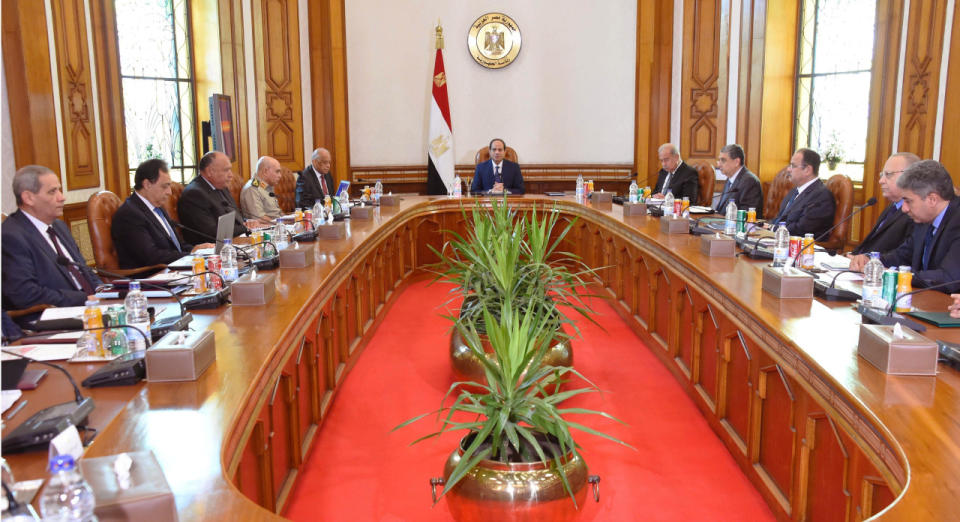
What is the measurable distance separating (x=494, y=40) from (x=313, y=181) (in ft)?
9.14

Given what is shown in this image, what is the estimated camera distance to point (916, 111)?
17.9 feet

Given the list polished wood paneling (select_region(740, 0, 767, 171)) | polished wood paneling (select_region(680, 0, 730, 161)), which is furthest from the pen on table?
polished wood paneling (select_region(680, 0, 730, 161))

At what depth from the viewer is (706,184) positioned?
20.7 ft

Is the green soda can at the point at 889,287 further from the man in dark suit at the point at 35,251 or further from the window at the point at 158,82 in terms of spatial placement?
the window at the point at 158,82

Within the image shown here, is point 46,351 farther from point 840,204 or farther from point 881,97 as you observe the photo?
point 881,97

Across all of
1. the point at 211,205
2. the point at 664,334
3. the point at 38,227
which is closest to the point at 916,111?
the point at 664,334

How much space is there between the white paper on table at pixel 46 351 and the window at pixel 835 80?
612cm

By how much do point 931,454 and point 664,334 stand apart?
2597 mm

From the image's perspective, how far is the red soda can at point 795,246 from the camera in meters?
3.21

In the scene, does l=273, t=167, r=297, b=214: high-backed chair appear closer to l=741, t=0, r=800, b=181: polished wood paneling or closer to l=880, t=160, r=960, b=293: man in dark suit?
l=741, t=0, r=800, b=181: polished wood paneling

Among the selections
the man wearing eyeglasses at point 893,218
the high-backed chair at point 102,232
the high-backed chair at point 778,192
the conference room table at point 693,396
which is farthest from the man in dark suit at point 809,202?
the high-backed chair at point 102,232

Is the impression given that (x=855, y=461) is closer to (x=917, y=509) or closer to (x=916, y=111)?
(x=917, y=509)

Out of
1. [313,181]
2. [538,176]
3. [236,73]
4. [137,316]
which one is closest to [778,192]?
[538,176]

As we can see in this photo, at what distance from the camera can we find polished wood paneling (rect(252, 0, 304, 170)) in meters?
7.25
